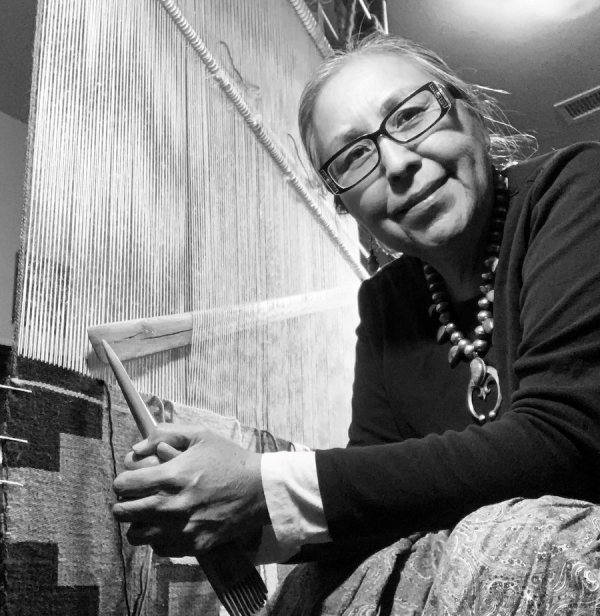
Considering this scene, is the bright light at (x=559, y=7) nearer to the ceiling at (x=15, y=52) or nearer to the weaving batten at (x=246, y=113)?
the weaving batten at (x=246, y=113)

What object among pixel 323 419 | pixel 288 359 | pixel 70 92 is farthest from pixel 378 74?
pixel 323 419

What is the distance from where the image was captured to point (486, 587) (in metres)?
0.50

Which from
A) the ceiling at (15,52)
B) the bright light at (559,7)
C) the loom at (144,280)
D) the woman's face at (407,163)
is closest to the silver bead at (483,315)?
the woman's face at (407,163)

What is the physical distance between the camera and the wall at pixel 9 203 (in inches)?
86.2

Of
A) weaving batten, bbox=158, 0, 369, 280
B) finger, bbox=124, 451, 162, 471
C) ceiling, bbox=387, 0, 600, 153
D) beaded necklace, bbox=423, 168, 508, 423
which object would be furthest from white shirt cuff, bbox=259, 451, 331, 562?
ceiling, bbox=387, 0, 600, 153

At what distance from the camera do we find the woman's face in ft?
3.11

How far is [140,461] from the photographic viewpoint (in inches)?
25.5

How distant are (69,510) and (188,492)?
0.20 m

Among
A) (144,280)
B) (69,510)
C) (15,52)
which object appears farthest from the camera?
(15,52)

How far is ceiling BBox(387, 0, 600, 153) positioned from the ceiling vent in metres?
0.02

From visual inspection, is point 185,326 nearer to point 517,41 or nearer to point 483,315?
point 483,315

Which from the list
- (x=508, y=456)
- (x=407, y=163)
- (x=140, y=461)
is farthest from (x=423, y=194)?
(x=140, y=461)

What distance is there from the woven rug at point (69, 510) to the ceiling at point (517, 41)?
7.03ft

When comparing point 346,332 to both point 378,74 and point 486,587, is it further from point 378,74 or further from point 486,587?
point 486,587
